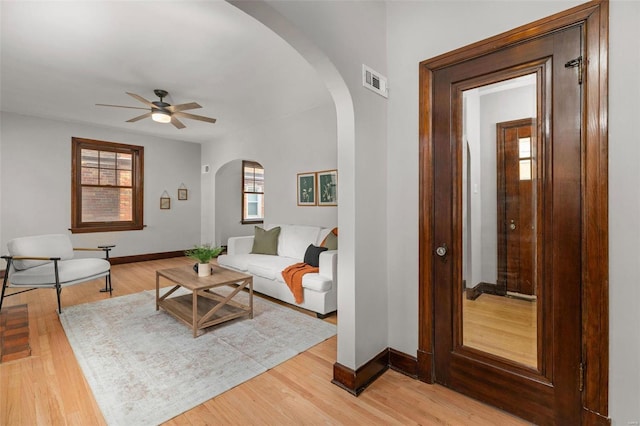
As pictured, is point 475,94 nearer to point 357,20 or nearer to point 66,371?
point 357,20

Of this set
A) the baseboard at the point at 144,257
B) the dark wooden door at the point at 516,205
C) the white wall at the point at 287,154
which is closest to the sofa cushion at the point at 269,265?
the white wall at the point at 287,154

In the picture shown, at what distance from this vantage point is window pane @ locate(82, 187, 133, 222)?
5.90 m

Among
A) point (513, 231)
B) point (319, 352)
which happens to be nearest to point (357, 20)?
point (513, 231)

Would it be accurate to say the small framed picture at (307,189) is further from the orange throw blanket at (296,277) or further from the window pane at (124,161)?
the window pane at (124,161)

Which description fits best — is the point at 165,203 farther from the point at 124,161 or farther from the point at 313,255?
the point at 313,255

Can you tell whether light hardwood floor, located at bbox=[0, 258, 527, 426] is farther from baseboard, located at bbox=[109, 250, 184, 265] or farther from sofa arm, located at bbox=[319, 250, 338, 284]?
baseboard, located at bbox=[109, 250, 184, 265]

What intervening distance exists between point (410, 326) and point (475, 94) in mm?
1650

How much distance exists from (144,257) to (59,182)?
82.1 inches

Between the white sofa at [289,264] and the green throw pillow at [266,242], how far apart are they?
7 cm

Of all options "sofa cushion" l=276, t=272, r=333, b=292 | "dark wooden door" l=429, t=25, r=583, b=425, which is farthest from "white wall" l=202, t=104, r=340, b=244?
"dark wooden door" l=429, t=25, r=583, b=425

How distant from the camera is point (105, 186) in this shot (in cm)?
611

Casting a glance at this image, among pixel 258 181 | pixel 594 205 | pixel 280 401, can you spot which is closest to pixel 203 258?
pixel 280 401

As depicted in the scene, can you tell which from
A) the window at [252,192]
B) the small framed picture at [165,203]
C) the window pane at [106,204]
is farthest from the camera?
the window at [252,192]

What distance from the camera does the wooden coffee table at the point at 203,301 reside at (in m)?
2.86
